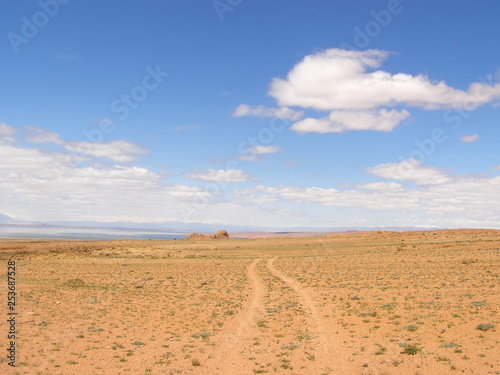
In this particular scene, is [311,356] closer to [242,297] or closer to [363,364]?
[363,364]

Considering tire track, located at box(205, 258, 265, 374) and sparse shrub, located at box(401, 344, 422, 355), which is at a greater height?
sparse shrub, located at box(401, 344, 422, 355)

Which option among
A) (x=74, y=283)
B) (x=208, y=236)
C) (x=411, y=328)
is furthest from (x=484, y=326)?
(x=208, y=236)

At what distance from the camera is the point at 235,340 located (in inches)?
699

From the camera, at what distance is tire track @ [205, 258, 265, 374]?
1444 cm

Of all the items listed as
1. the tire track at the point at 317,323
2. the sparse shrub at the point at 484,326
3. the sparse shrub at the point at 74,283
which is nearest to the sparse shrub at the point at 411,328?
the sparse shrub at the point at 484,326

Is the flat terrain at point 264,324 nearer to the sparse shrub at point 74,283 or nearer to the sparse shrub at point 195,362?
the sparse shrub at point 195,362

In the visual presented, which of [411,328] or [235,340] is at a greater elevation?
[411,328]

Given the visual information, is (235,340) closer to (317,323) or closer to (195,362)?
(195,362)

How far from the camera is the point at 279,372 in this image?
13797mm

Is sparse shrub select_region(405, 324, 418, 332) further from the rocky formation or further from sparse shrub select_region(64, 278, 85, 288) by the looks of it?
the rocky formation

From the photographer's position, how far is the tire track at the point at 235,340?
14.4 meters

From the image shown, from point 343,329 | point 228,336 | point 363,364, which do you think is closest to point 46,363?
point 228,336

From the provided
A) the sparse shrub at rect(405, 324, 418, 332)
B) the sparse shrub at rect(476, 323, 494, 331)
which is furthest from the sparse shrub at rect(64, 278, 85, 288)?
the sparse shrub at rect(476, 323, 494, 331)

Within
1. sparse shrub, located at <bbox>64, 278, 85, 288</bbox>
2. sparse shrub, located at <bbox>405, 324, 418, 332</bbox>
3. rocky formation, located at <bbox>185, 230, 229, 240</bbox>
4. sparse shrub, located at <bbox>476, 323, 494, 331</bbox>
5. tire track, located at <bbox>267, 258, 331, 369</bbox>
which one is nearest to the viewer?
tire track, located at <bbox>267, 258, 331, 369</bbox>
